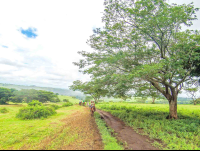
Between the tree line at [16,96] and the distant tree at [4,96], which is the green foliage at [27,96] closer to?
the tree line at [16,96]

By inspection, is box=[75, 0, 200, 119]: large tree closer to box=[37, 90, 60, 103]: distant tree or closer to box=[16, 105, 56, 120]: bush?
box=[16, 105, 56, 120]: bush

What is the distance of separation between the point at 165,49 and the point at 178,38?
1529 mm

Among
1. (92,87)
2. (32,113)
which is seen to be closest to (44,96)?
(32,113)

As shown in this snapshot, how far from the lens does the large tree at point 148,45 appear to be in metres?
8.71

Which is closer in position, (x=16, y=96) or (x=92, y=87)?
(x=92, y=87)

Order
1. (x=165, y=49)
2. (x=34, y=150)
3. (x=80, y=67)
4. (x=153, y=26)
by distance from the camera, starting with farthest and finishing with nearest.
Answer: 1. (x=80, y=67)
2. (x=165, y=49)
3. (x=153, y=26)
4. (x=34, y=150)

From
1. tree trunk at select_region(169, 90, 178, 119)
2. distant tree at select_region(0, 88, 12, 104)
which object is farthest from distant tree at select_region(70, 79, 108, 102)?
distant tree at select_region(0, 88, 12, 104)

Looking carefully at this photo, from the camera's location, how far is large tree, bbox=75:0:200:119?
8.71 metres

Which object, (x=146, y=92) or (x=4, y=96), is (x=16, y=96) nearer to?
(x=4, y=96)

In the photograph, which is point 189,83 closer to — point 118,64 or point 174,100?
point 174,100

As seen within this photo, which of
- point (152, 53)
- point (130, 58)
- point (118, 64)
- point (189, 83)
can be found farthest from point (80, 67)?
point (189, 83)

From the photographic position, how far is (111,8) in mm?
10398

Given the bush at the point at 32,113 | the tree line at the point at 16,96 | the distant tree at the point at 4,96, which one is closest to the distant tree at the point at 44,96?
the tree line at the point at 16,96

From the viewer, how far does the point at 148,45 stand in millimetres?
12367
